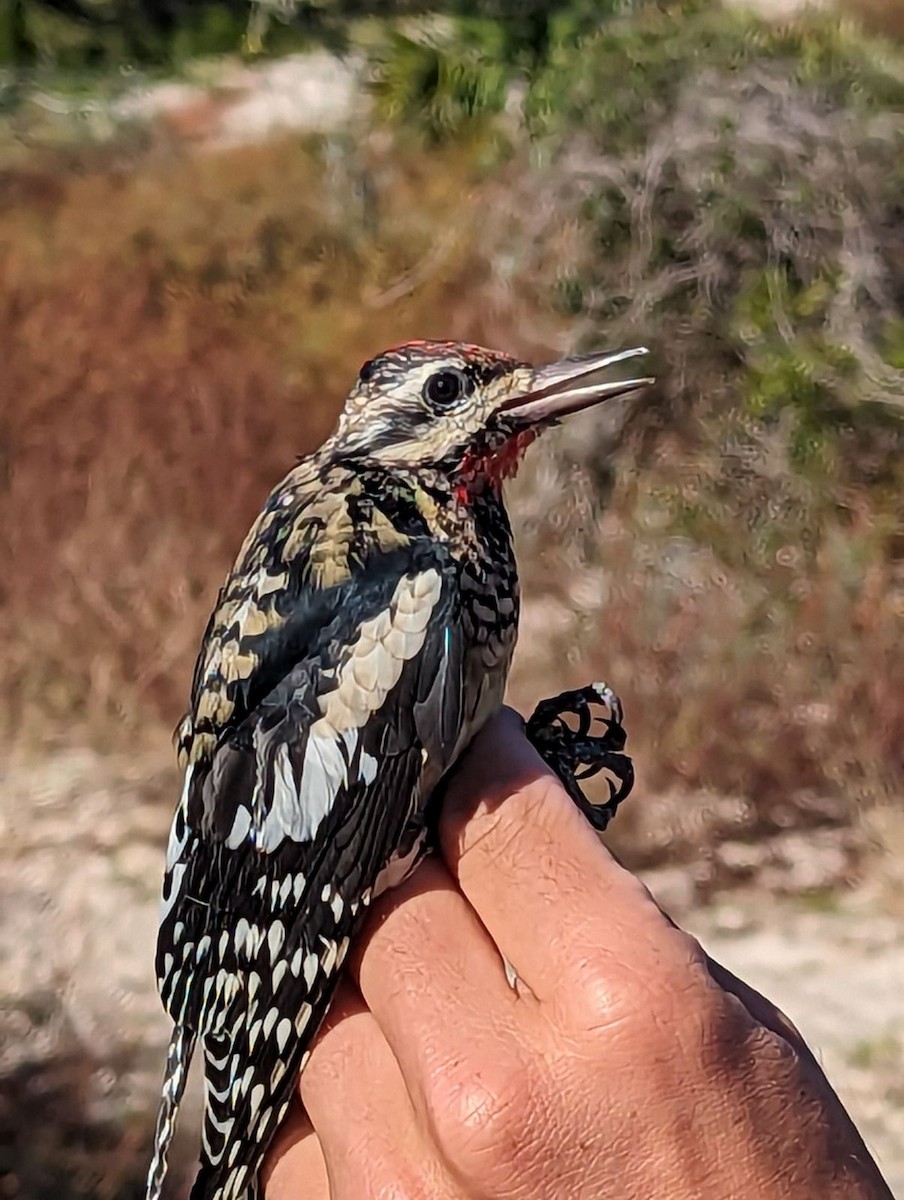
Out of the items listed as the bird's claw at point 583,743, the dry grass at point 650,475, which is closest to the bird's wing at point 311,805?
the bird's claw at point 583,743

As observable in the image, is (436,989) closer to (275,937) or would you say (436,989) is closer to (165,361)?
(275,937)

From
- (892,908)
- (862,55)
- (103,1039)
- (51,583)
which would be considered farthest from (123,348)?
(892,908)

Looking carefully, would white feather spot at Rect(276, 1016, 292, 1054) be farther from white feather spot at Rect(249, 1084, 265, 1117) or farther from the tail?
the tail

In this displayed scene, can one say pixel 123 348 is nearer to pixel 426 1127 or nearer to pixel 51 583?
pixel 51 583

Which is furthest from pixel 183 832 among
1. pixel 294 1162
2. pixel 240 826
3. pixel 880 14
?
pixel 880 14

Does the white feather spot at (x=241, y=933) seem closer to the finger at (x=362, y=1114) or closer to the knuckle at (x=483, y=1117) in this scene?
the finger at (x=362, y=1114)

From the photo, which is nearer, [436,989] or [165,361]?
[436,989]
